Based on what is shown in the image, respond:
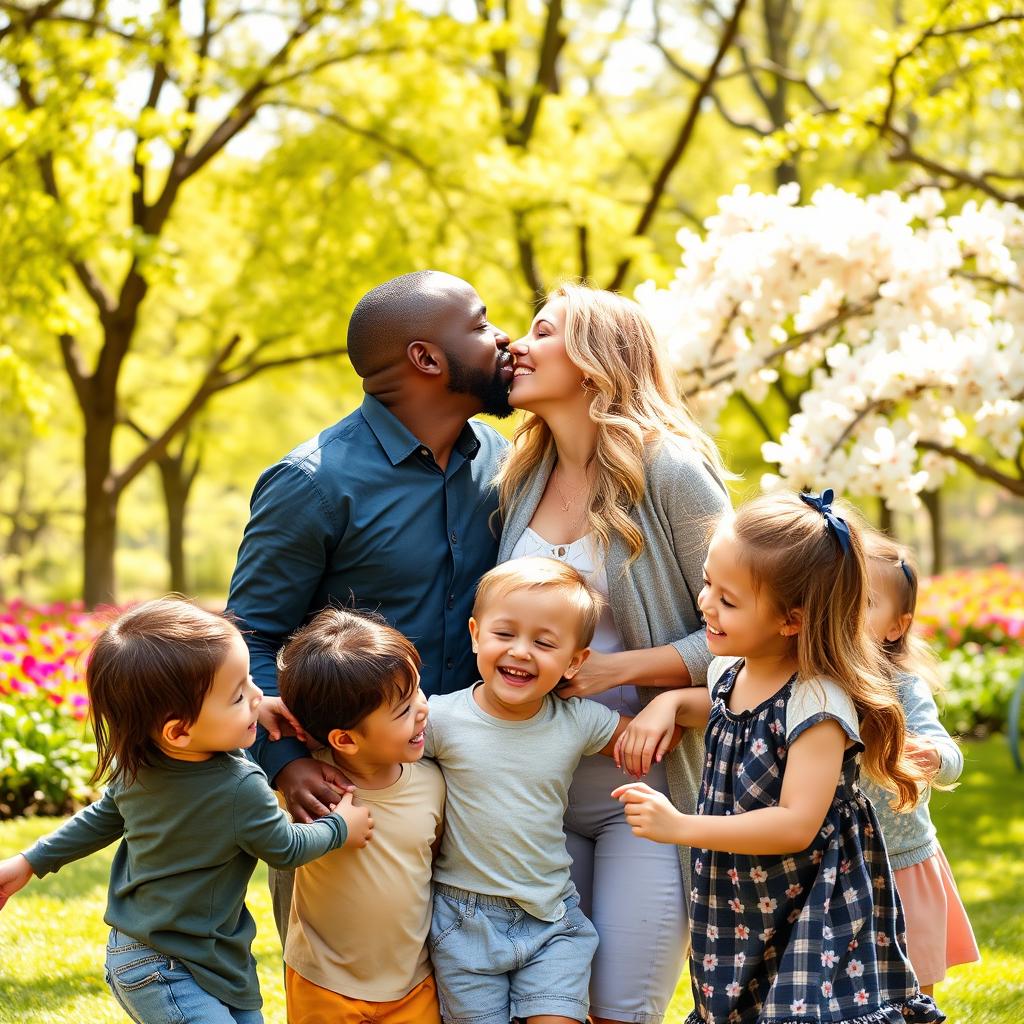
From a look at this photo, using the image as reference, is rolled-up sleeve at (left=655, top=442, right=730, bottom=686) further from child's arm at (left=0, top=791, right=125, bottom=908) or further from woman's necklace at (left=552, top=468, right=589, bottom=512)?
child's arm at (left=0, top=791, right=125, bottom=908)

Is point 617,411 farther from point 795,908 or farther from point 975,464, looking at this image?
point 975,464

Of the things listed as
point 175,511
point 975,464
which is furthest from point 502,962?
point 175,511

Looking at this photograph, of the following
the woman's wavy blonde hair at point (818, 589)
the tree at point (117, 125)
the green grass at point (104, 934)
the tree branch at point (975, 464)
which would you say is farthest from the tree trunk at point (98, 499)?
the woman's wavy blonde hair at point (818, 589)

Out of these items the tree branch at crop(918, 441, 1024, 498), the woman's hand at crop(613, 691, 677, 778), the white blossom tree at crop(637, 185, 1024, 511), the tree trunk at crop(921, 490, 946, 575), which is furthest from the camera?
the tree trunk at crop(921, 490, 946, 575)

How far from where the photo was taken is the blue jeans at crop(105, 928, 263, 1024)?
2.74 meters

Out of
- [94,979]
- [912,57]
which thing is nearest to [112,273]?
[912,57]

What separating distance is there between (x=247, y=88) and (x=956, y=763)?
36.6 ft

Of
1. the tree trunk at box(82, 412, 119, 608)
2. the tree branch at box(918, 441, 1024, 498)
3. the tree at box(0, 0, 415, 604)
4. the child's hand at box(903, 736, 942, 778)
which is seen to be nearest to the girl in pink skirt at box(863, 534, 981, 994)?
the child's hand at box(903, 736, 942, 778)

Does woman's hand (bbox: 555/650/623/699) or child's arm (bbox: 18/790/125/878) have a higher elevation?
woman's hand (bbox: 555/650/623/699)

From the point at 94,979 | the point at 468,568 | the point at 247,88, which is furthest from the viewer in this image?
the point at 247,88

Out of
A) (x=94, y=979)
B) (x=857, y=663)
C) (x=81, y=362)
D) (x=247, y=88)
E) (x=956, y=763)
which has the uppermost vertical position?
(x=247, y=88)

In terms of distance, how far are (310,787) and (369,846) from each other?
20cm

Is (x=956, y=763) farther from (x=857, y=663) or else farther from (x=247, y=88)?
(x=247, y=88)

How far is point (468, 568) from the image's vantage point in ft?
11.1
